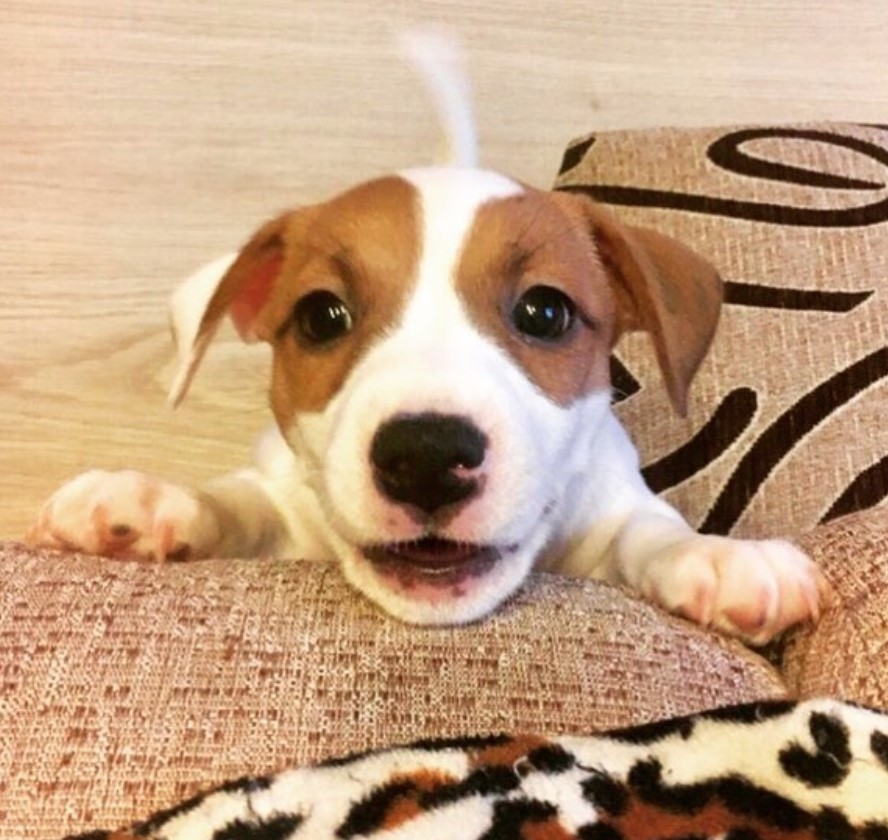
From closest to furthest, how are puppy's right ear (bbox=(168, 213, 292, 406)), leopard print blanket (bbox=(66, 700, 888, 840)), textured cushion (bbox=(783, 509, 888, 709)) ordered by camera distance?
leopard print blanket (bbox=(66, 700, 888, 840)) < textured cushion (bbox=(783, 509, 888, 709)) < puppy's right ear (bbox=(168, 213, 292, 406))

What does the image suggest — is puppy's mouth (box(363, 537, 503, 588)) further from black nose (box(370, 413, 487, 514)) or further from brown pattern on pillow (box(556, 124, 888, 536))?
brown pattern on pillow (box(556, 124, 888, 536))

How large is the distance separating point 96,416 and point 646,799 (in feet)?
5.07

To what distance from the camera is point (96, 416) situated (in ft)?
6.79

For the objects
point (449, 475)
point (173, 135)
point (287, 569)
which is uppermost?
point (449, 475)

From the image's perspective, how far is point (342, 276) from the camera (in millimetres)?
1187

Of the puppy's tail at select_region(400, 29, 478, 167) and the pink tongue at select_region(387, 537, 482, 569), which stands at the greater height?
the puppy's tail at select_region(400, 29, 478, 167)

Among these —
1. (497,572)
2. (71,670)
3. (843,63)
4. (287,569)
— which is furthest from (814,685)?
(843,63)

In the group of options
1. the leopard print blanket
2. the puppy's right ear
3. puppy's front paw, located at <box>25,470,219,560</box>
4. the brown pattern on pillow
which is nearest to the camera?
the leopard print blanket

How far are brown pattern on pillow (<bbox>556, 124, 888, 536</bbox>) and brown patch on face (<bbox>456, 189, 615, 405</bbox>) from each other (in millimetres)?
286

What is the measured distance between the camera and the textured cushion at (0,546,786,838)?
743 mm

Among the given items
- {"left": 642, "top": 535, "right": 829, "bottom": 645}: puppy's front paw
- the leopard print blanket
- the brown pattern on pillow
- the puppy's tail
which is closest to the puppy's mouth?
{"left": 642, "top": 535, "right": 829, "bottom": 645}: puppy's front paw

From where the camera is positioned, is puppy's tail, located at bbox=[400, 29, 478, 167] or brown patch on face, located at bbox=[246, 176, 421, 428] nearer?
brown patch on face, located at bbox=[246, 176, 421, 428]

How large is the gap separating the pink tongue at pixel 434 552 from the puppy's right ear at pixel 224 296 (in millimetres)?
354

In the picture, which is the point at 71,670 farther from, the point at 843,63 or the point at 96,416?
the point at 843,63
